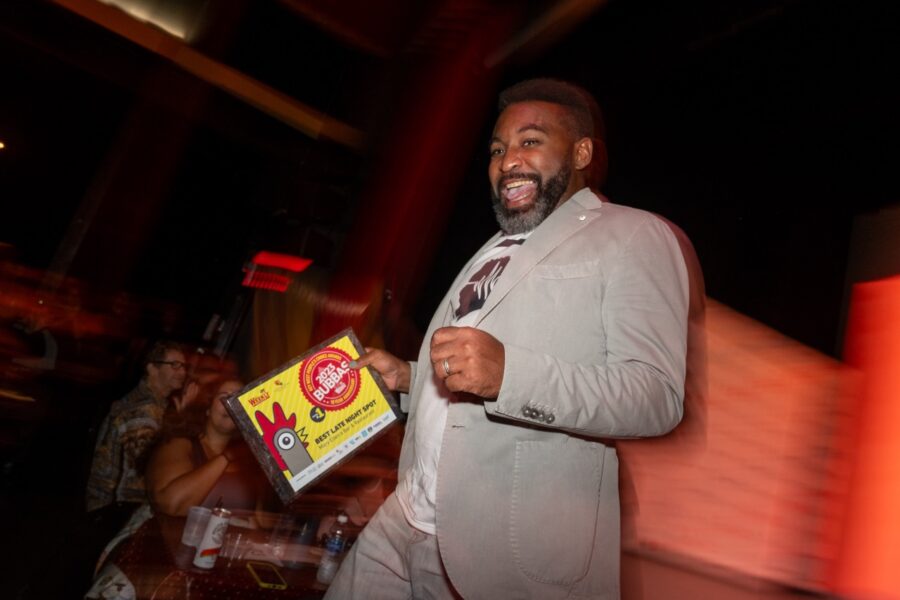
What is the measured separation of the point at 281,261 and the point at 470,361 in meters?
7.91

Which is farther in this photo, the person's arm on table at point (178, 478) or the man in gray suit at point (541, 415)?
the person's arm on table at point (178, 478)

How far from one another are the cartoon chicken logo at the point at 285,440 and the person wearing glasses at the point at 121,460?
1871 mm

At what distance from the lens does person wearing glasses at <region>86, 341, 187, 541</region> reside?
3301 millimetres

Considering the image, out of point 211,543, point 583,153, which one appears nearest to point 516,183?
point 583,153

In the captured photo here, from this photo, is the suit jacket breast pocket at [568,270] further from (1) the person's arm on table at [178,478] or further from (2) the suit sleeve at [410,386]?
(1) the person's arm on table at [178,478]

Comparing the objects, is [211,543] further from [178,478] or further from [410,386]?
[410,386]

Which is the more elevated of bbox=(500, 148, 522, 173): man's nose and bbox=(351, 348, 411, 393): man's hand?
bbox=(500, 148, 522, 173): man's nose

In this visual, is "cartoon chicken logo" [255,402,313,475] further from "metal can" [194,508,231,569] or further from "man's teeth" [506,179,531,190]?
"man's teeth" [506,179,531,190]

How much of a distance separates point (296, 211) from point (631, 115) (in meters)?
5.10

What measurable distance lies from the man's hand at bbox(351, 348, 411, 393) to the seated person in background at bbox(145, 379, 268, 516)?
3.88 ft

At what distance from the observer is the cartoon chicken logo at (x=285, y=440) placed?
2.01 meters

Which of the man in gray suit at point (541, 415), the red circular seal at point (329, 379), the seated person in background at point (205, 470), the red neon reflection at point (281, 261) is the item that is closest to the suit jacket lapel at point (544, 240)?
the man in gray suit at point (541, 415)

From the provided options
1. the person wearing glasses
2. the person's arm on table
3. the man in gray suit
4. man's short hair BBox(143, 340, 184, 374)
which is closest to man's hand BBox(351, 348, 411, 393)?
the man in gray suit

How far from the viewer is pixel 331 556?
9.53 feet
